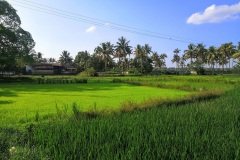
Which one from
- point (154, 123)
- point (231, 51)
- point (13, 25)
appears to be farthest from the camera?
point (231, 51)

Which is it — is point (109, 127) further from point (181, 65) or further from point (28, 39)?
point (181, 65)

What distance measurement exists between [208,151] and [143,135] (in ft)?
4.97

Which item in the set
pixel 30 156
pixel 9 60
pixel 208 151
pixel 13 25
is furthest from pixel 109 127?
pixel 13 25

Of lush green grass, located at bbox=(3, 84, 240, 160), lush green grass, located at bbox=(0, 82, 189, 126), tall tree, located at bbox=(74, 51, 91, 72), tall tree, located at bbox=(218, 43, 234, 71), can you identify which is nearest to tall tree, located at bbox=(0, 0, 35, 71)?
lush green grass, located at bbox=(0, 82, 189, 126)

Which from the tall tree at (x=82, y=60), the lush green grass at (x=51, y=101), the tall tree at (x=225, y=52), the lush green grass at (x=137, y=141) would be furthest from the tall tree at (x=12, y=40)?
the tall tree at (x=225, y=52)

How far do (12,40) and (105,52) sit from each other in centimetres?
4163

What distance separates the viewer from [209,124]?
29.0 feet

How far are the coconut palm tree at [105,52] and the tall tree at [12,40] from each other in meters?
35.1

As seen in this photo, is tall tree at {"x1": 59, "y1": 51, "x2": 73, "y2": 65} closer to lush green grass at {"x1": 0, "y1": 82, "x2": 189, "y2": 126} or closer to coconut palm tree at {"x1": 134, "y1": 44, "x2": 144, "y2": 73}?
coconut palm tree at {"x1": 134, "y1": 44, "x2": 144, "y2": 73}

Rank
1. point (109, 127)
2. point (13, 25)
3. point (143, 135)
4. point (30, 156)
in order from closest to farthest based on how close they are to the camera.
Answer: point (30, 156)
point (143, 135)
point (109, 127)
point (13, 25)

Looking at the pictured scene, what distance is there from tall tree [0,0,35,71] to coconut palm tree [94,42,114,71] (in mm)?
35068

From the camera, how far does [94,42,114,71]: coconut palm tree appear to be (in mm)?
85137

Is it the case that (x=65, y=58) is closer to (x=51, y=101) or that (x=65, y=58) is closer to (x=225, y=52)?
(x=225, y=52)

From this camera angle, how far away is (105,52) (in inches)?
3356
